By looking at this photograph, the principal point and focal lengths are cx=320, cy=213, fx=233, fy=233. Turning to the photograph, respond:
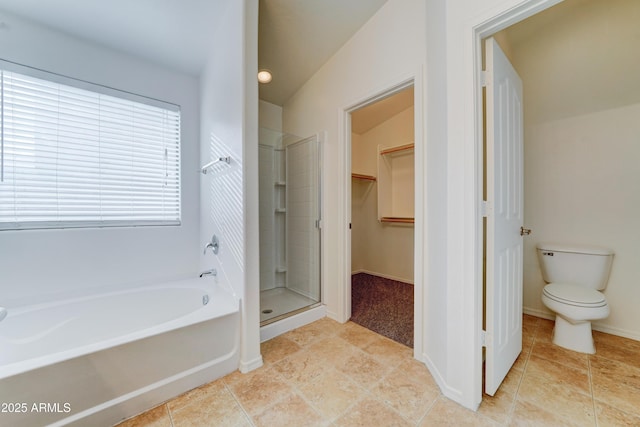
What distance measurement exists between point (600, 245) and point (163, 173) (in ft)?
12.7

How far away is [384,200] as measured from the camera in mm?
3693

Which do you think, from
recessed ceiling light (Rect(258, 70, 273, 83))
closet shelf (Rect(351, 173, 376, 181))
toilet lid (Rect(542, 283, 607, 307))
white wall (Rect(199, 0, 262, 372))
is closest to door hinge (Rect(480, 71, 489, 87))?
white wall (Rect(199, 0, 262, 372))

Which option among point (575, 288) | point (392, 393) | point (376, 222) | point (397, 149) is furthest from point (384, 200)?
point (392, 393)

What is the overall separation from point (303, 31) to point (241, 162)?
1390 mm

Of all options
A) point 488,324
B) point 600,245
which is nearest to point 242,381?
point 488,324

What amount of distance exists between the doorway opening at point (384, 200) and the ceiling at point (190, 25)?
1170 mm

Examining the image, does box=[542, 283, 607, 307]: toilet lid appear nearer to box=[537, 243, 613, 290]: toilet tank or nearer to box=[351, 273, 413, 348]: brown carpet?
box=[537, 243, 613, 290]: toilet tank

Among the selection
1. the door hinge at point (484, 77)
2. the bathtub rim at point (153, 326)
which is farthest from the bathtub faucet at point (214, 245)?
the door hinge at point (484, 77)

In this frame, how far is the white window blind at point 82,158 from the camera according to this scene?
1.59m

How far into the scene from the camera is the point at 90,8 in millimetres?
1552

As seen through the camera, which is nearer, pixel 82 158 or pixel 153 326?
pixel 153 326

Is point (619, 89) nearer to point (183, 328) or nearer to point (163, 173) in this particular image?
point (183, 328)

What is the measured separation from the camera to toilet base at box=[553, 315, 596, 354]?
1665mm

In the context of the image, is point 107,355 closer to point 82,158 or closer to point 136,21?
point 82,158
